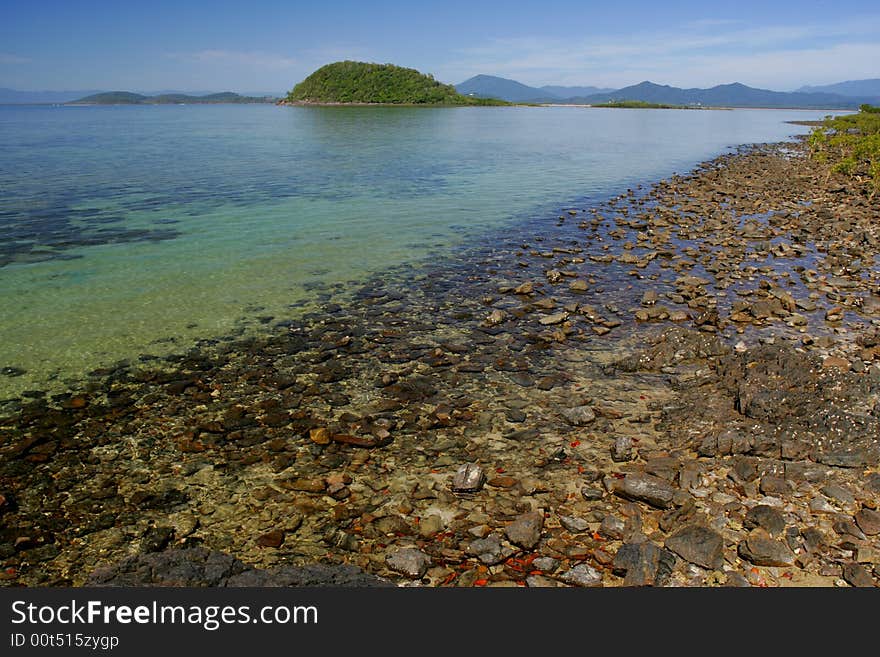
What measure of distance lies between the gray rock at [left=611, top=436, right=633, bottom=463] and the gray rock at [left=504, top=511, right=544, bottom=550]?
2283 millimetres

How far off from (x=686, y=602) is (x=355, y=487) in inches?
206

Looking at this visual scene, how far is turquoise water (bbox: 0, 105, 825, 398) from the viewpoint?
53.2 feet

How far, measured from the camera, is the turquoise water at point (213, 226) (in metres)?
16.2

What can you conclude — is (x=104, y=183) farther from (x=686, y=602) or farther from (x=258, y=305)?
(x=686, y=602)

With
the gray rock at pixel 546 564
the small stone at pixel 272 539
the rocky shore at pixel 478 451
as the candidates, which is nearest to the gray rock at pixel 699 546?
the rocky shore at pixel 478 451

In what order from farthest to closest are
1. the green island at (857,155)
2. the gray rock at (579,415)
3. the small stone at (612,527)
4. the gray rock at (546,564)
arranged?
1. the green island at (857,155)
2. the gray rock at (579,415)
3. the small stone at (612,527)
4. the gray rock at (546,564)

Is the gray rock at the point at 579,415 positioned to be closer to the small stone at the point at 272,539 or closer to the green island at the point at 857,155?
the small stone at the point at 272,539

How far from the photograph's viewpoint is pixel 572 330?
15.7 meters

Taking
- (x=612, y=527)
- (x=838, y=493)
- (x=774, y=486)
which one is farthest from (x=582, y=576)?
(x=838, y=493)

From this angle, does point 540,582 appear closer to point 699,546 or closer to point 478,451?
point 699,546

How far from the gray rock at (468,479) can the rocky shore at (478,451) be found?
51mm

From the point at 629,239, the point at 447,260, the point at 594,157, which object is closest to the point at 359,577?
the point at 447,260

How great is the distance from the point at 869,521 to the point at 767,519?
1.47 meters

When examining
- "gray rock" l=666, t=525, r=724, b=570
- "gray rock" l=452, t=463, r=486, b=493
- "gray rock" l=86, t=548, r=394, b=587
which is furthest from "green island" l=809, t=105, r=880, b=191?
"gray rock" l=86, t=548, r=394, b=587
